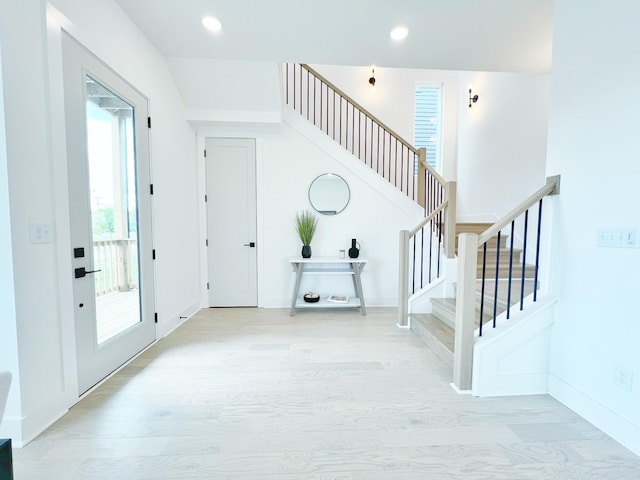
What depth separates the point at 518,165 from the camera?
13.6 ft

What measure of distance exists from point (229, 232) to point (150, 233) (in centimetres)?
134

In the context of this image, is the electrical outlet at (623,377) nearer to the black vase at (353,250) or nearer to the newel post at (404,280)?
the newel post at (404,280)

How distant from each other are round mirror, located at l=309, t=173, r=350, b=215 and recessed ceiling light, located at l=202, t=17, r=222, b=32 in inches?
83.0

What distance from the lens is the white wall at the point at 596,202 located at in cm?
163

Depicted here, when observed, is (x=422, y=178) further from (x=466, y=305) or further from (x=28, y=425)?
(x=28, y=425)

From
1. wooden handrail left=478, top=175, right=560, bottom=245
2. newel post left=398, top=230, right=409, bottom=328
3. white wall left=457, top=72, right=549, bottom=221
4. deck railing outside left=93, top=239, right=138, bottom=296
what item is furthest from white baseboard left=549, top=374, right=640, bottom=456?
deck railing outside left=93, top=239, right=138, bottom=296

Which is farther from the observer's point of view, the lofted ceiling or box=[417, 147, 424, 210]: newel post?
box=[417, 147, 424, 210]: newel post

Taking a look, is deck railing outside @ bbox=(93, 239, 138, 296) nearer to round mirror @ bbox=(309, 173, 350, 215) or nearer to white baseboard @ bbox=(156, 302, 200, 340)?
white baseboard @ bbox=(156, 302, 200, 340)

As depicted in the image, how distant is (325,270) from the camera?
433cm

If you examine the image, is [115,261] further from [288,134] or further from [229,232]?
[288,134]

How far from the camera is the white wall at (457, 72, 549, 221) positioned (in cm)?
385

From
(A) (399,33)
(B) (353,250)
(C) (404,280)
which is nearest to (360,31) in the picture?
(A) (399,33)

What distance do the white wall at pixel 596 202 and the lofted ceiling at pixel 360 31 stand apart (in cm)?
66

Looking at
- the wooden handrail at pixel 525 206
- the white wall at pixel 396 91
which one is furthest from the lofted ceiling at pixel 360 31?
the white wall at pixel 396 91
